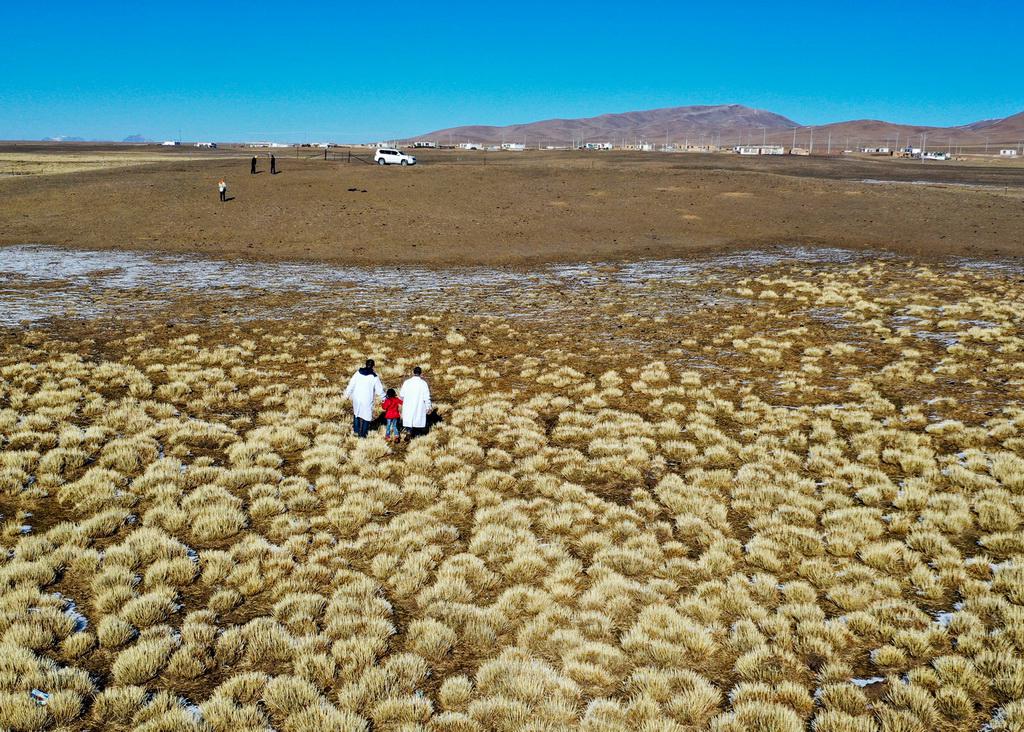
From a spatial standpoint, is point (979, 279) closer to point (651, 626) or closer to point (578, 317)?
point (578, 317)

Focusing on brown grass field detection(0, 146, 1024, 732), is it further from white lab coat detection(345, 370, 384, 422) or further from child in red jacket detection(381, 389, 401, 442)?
white lab coat detection(345, 370, 384, 422)

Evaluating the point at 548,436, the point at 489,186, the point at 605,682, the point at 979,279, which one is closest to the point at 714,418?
the point at 548,436

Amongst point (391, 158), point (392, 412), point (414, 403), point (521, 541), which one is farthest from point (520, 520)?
point (391, 158)

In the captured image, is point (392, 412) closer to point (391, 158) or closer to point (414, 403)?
point (414, 403)

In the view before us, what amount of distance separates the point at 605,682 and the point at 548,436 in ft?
25.5

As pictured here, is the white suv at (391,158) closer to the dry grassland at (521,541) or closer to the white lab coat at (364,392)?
the dry grassland at (521,541)

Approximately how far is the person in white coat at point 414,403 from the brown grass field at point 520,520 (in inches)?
29.8

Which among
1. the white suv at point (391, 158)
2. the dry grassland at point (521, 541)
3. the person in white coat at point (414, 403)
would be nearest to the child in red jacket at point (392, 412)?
the person in white coat at point (414, 403)

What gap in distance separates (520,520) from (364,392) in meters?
4.98

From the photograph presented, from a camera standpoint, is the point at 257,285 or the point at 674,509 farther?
the point at 257,285

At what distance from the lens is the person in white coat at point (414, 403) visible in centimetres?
1363

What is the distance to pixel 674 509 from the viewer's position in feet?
37.0

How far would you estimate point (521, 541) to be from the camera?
33.6 ft

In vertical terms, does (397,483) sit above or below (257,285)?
below
